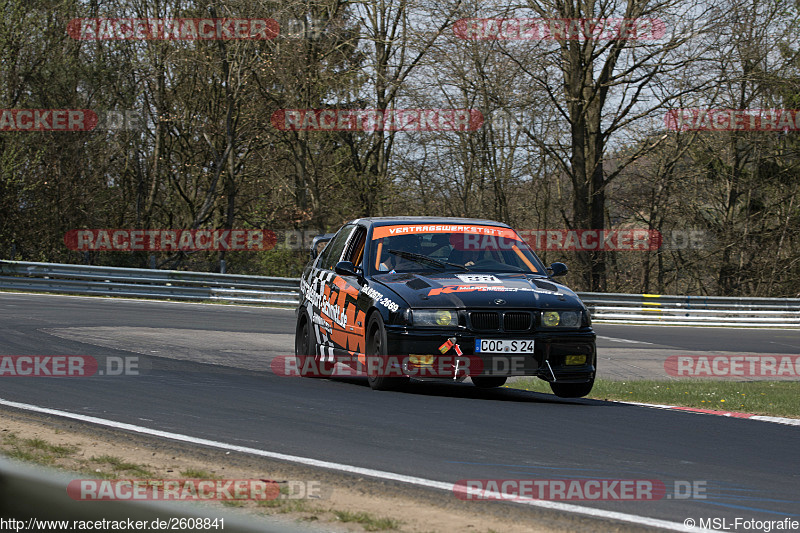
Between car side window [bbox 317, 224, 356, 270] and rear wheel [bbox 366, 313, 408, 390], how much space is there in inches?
75.3

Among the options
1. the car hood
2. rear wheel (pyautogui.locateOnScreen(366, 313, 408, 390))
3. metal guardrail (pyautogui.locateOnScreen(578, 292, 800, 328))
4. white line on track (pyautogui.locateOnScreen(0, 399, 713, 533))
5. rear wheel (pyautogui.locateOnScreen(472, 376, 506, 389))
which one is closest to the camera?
white line on track (pyautogui.locateOnScreen(0, 399, 713, 533))

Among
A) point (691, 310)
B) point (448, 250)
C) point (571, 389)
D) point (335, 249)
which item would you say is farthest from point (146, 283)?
point (571, 389)

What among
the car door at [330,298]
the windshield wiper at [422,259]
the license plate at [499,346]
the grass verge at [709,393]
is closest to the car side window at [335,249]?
the car door at [330,298]

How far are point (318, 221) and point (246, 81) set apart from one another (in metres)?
5.27

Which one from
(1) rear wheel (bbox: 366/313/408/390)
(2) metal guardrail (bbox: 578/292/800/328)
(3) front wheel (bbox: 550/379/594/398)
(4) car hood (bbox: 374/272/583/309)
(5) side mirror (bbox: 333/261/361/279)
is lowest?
(2) metal guardrail (bbox: 578/292/800/328)

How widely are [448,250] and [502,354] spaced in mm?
1796

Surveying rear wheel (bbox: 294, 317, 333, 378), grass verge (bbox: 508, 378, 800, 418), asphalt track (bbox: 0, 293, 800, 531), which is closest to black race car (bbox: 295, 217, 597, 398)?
rear wheel (bbox: 294, 317, 333, 378)

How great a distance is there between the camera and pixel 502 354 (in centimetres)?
860

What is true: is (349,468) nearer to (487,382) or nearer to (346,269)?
(346,269)

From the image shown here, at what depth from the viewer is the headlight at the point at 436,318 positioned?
28.3ft

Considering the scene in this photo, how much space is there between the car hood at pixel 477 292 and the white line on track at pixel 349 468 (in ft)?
9.05

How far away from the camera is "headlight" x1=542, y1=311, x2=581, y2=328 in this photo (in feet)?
28.9

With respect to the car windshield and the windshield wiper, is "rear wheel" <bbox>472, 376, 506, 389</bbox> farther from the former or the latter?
the windshield wiper

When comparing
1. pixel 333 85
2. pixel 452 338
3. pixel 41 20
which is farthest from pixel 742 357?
pixel 41 20
